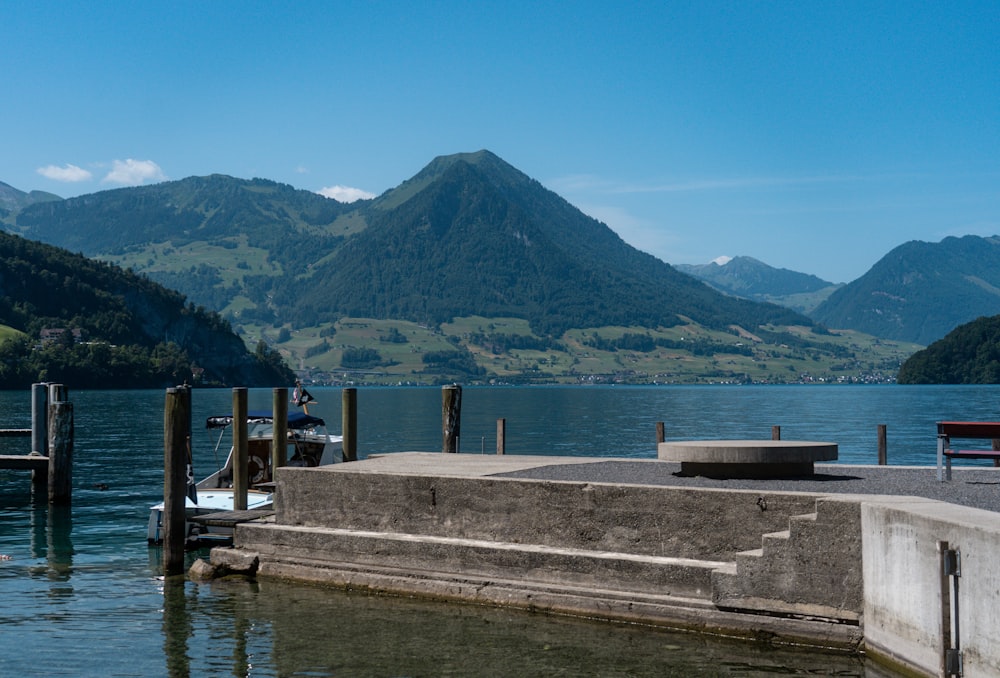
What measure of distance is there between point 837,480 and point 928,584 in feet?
19.9

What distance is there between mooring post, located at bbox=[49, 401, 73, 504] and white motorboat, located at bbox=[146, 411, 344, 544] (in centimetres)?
425

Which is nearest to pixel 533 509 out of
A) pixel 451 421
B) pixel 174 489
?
pixel 174 489

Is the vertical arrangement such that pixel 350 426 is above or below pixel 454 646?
above

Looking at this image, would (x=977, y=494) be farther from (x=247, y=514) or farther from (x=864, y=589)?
(x=247, y=514)

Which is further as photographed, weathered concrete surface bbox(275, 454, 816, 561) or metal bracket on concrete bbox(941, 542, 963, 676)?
A: weathered concrete surface bbox(275, 454, 816, 561)

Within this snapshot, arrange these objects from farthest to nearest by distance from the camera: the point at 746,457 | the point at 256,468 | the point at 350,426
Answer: the point at 256,468, the point at 350,426, the point at 746,457

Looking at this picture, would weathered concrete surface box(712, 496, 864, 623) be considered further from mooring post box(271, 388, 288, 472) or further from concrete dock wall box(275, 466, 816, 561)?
mooring post box(271, 388, 288, 472)

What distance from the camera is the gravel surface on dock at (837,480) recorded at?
1544 cm

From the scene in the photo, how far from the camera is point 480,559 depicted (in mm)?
16094

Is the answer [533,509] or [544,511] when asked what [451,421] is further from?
[544,511]

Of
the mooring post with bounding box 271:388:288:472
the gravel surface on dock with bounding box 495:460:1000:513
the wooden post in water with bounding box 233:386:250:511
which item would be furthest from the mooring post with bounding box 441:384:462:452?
Answer: the gravel surface on dock with bounding box 495:460:1000:513

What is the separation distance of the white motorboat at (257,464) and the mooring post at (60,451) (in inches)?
167

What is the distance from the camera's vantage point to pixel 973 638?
10.2 m

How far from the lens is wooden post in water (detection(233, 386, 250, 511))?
21234 mm
